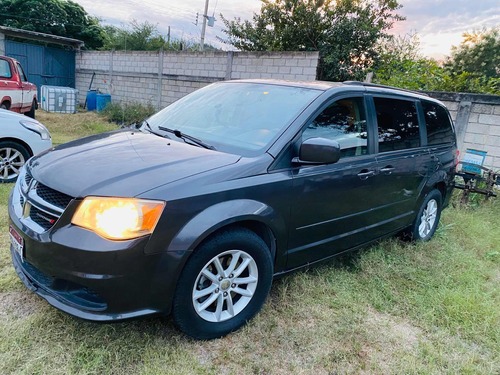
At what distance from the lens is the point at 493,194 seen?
17.9 ft

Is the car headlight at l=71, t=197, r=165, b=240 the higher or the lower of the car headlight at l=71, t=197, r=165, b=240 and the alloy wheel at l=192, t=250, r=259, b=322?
the higher

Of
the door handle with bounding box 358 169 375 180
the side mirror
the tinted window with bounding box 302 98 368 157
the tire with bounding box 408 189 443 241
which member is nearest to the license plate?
the side mirror

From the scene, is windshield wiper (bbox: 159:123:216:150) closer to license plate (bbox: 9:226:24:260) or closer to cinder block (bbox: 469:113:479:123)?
license plate (bbox: 9:226:24:260)

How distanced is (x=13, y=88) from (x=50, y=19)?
2166cm

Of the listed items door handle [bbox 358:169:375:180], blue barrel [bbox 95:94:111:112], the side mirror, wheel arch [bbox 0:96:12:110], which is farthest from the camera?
blue barrel [bbox 95:94:111:112]

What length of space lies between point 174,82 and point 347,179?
1027 cm

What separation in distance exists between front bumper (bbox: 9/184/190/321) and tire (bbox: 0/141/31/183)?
3.53 meters

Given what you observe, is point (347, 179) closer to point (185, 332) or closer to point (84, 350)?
point (185, 332)

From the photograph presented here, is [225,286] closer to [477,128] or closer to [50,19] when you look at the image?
[477,128]

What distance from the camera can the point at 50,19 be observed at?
2625cm

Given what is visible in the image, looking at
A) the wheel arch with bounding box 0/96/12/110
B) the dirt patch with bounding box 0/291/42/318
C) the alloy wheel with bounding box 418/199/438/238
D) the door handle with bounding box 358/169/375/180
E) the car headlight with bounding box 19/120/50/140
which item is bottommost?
the dirt patch with bounding box 0/291/42/318

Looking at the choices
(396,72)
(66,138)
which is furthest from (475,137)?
(66,138)

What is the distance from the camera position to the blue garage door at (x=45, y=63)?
1631 cm

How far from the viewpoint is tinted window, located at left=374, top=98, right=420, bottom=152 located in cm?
340
